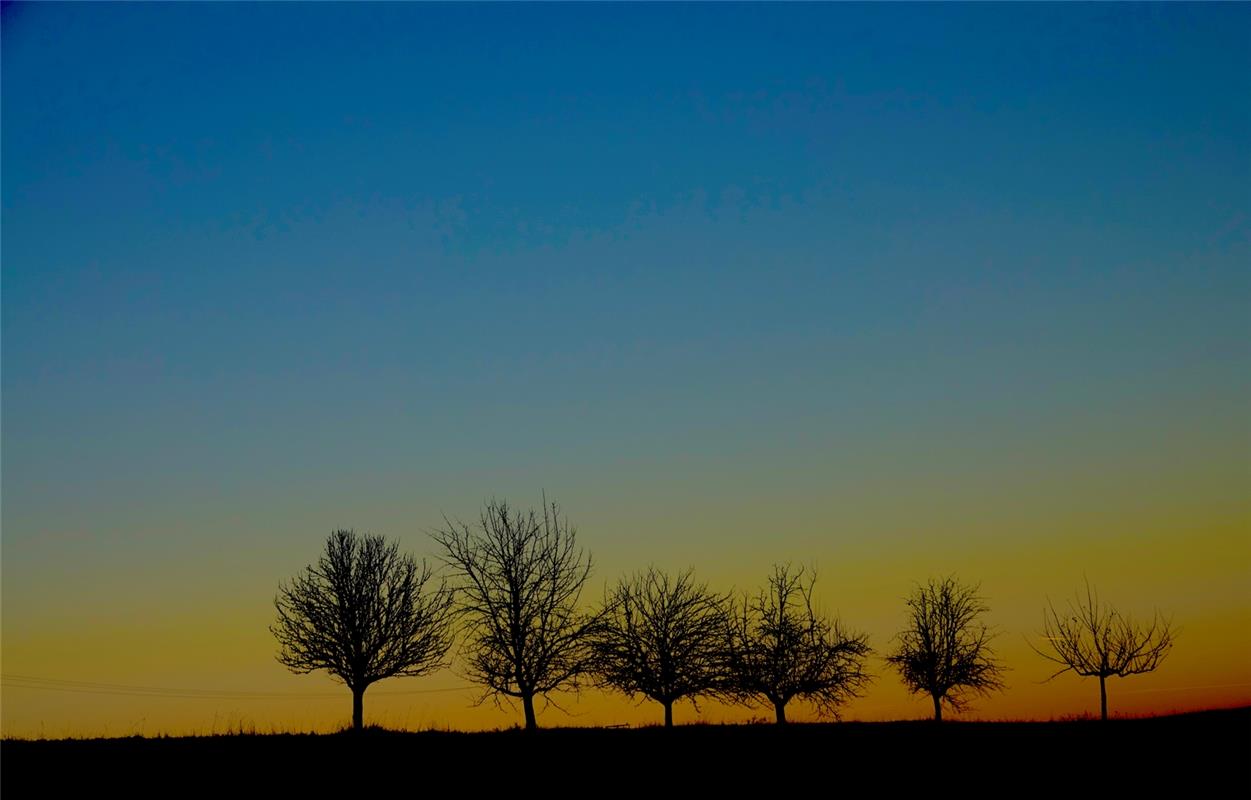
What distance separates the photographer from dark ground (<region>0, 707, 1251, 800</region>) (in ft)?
84.9

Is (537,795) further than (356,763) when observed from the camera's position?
No

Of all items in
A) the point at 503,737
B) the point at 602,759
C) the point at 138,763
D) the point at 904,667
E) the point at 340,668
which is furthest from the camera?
the point at 904,667

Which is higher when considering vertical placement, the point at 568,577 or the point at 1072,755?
the point at 568,577

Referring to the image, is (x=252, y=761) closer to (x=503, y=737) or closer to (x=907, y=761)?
(x=503, y=737)

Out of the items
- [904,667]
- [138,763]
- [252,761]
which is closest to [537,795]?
[252,761]

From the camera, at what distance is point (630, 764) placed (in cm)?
2889

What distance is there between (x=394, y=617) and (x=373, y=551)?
10.6 ft

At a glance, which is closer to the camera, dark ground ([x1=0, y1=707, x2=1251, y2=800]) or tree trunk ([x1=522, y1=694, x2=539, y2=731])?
dark ground ([x1=0, y1=707, x2=1251, y2=800])

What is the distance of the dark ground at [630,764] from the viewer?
84.9ft

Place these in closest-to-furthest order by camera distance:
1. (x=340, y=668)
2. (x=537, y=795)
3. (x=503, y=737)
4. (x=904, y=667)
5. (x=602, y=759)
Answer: (x=537, y=795) → (x=602, y=759) → (x=503, y=737) → (x=340, y=668) → (x=904, y=667)

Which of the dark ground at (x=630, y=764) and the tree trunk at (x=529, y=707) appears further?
the tree trunk at (x=529, y=707)

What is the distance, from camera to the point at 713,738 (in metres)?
35.0

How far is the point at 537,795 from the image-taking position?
2519 cm

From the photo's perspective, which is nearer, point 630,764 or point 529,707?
point 630,764
